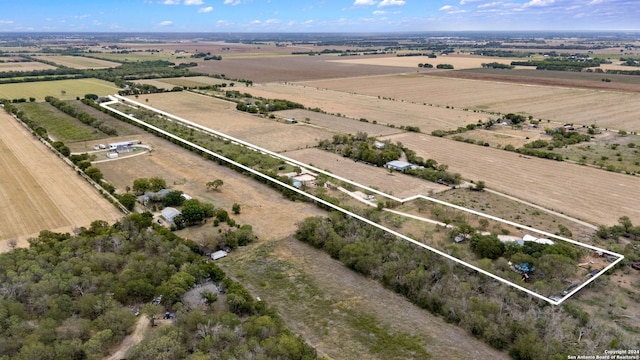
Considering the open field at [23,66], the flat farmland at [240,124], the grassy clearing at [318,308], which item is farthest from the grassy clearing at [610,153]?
the open field at [23,66]

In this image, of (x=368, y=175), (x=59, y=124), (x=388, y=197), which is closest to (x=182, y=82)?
(x=59, y=124)

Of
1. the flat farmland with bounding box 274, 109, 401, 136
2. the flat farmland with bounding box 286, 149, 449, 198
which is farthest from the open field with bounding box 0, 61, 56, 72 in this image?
the flat farmland with bounding box 286, 149, 449, 198

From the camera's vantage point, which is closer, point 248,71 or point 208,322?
point 208,322

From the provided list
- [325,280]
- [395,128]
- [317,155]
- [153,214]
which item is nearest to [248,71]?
[395,128]

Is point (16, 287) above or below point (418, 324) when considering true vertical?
above

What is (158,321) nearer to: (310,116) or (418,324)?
(418,324)

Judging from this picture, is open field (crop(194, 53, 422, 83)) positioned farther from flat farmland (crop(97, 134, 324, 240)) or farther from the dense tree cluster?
the dense tree cluster

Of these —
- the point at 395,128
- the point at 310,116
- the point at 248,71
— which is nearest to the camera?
the point at 395,128
